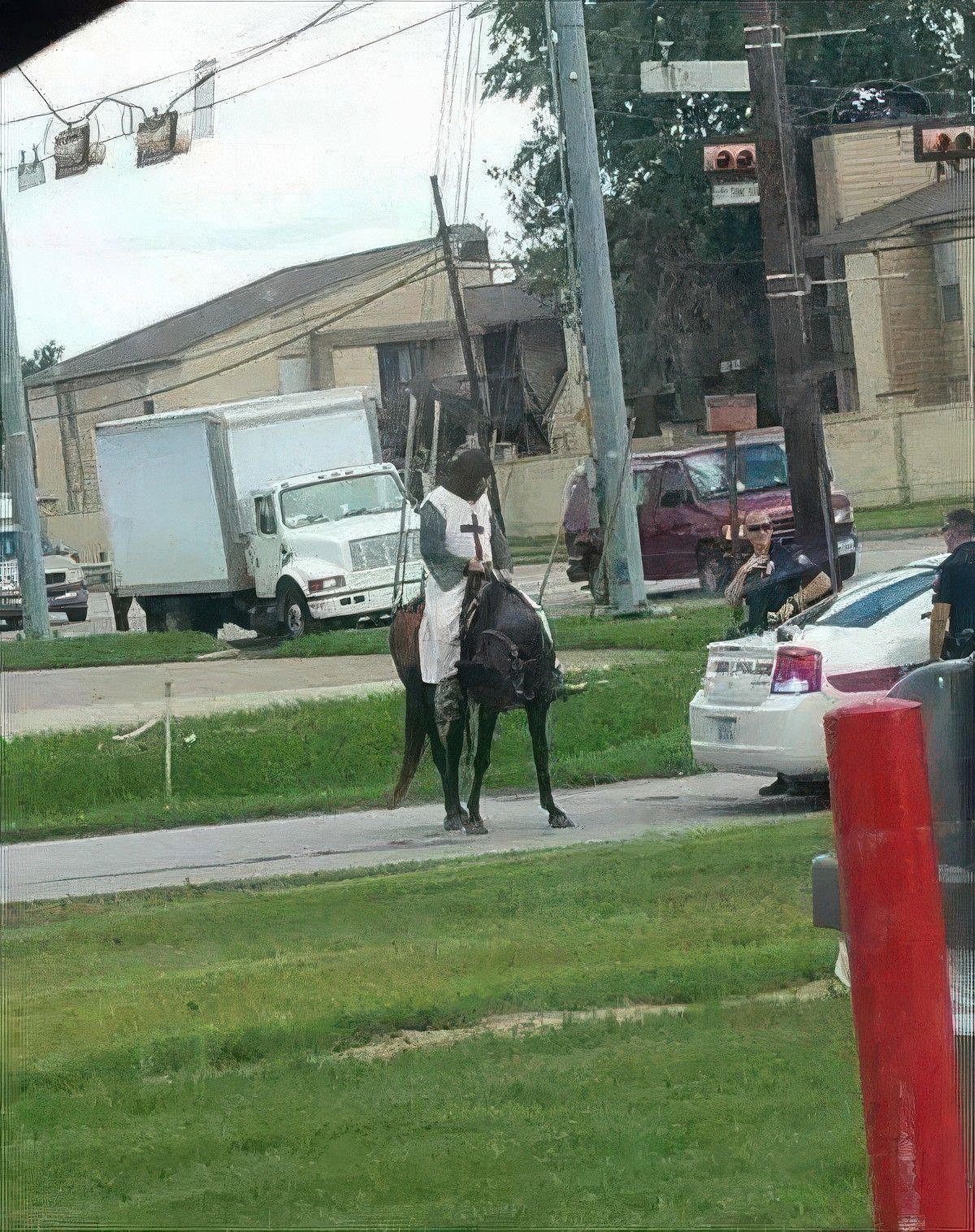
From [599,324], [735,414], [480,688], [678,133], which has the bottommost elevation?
[480,688]

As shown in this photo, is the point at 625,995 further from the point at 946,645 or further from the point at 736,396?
the point at 736,396

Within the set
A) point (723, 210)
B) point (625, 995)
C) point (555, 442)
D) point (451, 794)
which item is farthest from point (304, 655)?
point (723, 210)

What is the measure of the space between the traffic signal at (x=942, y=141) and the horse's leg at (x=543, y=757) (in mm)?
2011

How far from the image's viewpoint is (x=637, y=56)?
5.50 m

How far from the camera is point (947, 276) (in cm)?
499

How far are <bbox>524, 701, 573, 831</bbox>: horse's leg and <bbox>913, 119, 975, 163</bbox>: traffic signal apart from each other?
201 centimetres

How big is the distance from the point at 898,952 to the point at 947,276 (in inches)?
100

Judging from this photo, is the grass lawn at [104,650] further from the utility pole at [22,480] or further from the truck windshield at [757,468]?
the truck windshield at [757,468]

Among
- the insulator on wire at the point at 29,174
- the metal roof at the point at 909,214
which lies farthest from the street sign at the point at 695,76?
the insulator on wire at the point at 29,174

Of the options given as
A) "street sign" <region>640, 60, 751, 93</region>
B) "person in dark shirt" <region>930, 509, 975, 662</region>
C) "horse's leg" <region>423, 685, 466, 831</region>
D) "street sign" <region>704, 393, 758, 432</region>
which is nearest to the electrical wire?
"street sign" <region>640, 60, 751, 93</region>

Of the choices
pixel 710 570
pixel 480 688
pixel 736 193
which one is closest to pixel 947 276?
pixel 736 193

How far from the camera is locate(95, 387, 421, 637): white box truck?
609 cm

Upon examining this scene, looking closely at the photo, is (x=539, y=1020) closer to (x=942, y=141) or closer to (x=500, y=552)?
(x=500, y=552)

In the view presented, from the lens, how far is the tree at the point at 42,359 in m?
6.81
